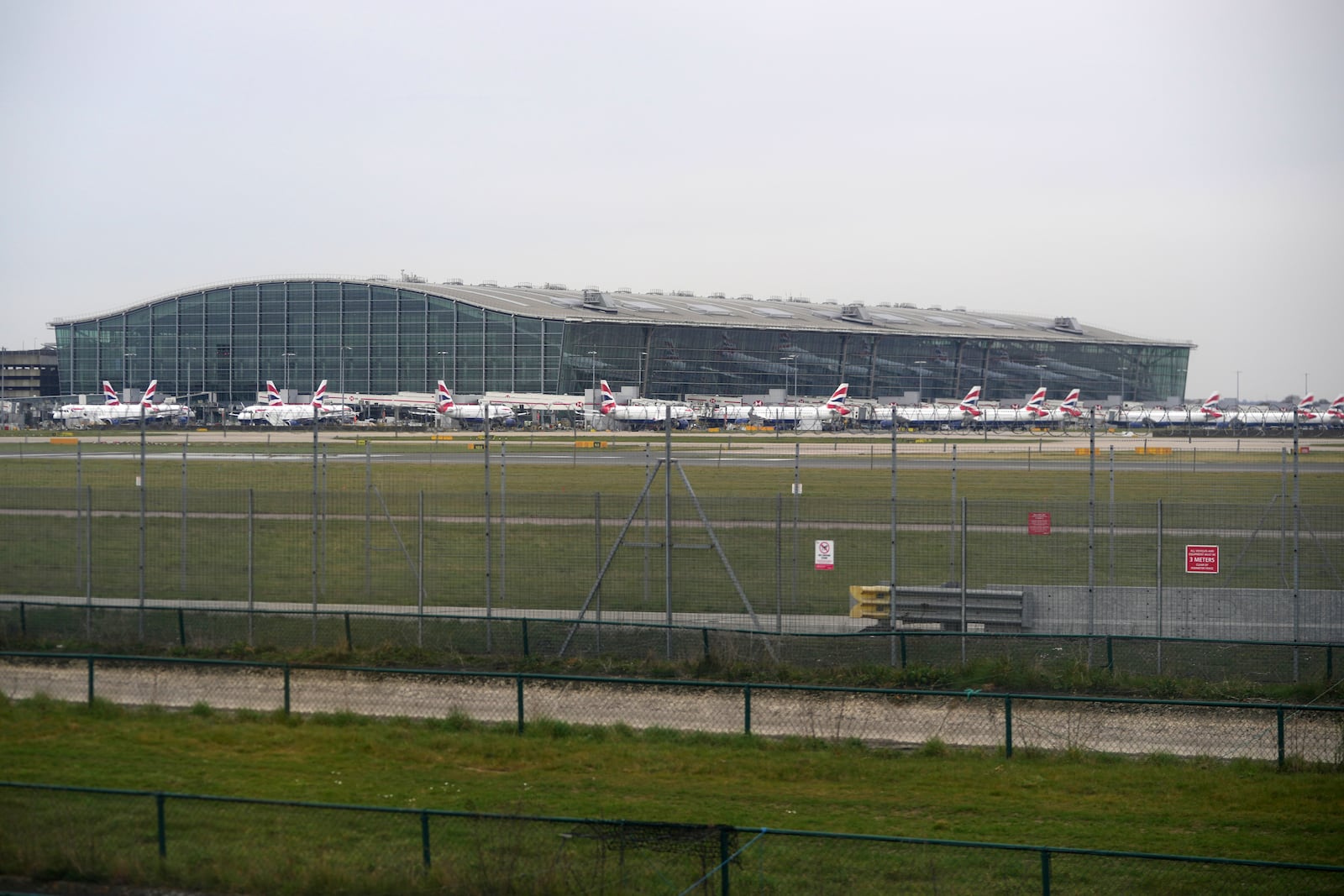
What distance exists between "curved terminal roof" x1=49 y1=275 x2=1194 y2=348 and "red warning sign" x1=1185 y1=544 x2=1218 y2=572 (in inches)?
4108

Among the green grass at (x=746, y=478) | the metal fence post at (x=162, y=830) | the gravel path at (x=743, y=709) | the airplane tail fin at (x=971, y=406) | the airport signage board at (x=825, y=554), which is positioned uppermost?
the airplane tail fin at (x=971, y=406)

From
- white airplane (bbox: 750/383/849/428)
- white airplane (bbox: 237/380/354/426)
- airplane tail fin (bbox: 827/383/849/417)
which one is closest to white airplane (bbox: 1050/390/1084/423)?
airplane tail fin (bbox: 827/383/849/417)

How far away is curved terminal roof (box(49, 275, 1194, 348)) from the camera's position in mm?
128750

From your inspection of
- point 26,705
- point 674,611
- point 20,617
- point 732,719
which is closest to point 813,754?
point 732,719

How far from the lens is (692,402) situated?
440 ft

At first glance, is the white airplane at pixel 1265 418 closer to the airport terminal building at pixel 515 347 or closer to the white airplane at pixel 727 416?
the airport terminal building at pixel 515 347

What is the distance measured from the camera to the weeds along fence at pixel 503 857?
9.51m

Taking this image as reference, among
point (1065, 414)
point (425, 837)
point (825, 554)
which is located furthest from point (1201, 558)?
point (1065, 414)

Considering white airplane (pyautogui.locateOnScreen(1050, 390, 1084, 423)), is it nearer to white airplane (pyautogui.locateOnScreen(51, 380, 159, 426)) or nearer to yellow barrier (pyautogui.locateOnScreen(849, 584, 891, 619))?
white airplane (pyautogui.locateOnScreen(51, 380, 159, 426))

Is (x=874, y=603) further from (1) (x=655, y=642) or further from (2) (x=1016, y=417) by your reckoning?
(2) (x=1016, y=417)

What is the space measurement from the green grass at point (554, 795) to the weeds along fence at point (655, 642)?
3880 millimetres

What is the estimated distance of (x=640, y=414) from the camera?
11531cm

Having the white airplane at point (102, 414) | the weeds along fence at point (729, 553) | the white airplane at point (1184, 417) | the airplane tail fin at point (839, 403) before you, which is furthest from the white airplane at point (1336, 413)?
the white airplane at point (102, 414)

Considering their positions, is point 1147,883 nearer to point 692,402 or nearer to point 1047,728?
point 1047,728
